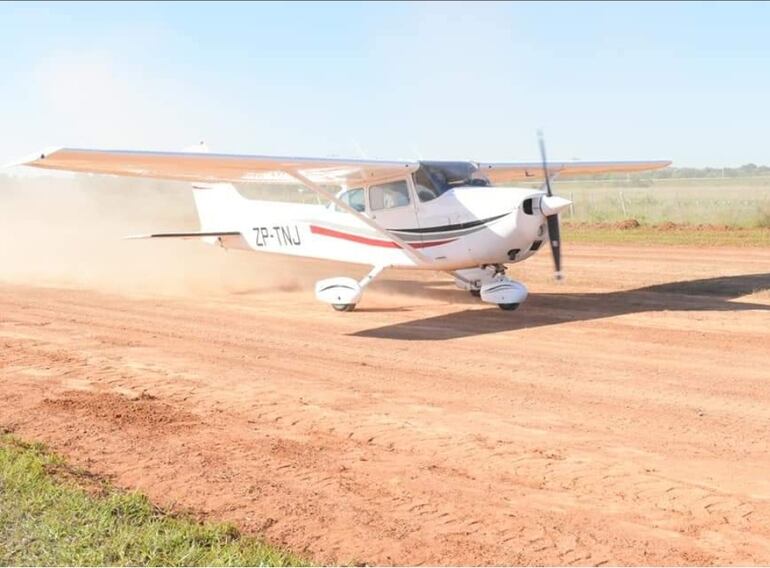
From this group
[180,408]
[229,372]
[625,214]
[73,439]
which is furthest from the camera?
[625,214]

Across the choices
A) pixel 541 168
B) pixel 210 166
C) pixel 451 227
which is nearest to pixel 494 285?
pixel 451 227

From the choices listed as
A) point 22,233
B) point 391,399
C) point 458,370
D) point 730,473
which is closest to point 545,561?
point 730,473

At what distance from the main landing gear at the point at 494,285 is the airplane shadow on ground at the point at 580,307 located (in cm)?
22

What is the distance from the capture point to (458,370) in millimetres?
9594

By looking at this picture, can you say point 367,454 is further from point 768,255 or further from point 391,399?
point 768,255

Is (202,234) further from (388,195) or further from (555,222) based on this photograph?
(555,222)

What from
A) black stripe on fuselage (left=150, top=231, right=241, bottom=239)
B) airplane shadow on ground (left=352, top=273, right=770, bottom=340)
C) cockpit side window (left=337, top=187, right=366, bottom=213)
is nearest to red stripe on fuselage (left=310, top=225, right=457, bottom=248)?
cockpit side window (left=337, top=187, right=366, bottom=213)

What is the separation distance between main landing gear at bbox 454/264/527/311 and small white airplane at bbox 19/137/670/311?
0.02 meters

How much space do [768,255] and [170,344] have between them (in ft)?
51.5

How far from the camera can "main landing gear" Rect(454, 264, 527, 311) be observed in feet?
45.8

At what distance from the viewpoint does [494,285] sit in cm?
1412

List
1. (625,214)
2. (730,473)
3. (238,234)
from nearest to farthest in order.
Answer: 1. (730,473)
2. (238,234)
3. (625,214)

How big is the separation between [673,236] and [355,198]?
49.9ft

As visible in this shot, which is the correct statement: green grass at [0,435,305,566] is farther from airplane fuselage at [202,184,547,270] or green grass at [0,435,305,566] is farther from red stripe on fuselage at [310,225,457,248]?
red stripe on fuselage at [310,225,457,248]
